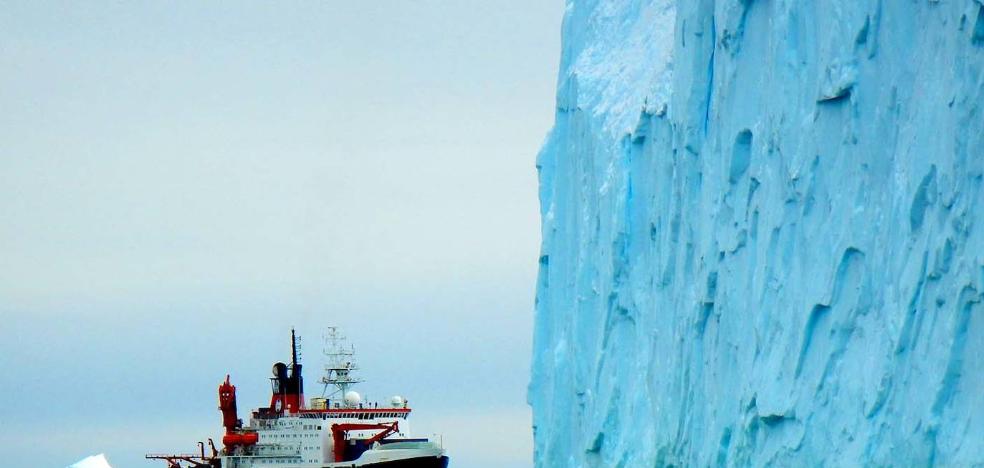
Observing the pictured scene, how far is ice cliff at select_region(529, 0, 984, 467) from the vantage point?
13617 millimetres

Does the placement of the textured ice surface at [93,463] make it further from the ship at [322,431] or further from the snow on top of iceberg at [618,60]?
the snow on top of iceberg at [618,60]

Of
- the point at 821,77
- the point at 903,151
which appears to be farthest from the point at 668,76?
the point at 903,151

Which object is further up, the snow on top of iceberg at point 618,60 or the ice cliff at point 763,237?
the snow on top of iceberg at point 618,60

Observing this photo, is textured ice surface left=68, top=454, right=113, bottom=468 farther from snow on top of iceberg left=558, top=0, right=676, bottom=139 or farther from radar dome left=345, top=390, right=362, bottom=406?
snow on top of iceberg left=558, top=0, right=676, bottom=139

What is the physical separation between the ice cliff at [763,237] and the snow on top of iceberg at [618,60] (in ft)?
0.10

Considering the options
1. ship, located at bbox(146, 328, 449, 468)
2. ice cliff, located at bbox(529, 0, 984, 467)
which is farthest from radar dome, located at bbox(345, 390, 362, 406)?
ice cliff, located at bbox(529, 0, 984, 467)

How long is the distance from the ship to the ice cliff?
1027cm

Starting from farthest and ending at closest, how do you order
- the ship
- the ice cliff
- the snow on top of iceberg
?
the ship
the snow on top of iceberg
the ice cliff

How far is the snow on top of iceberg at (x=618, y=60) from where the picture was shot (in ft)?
63.6

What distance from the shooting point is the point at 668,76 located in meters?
18.9

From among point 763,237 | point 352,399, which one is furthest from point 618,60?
point 352,399

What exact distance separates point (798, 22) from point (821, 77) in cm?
87

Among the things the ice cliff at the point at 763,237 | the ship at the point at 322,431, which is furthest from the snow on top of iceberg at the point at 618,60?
the ship at the point at 322,431

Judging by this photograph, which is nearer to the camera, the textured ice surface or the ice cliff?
the ice cliff
